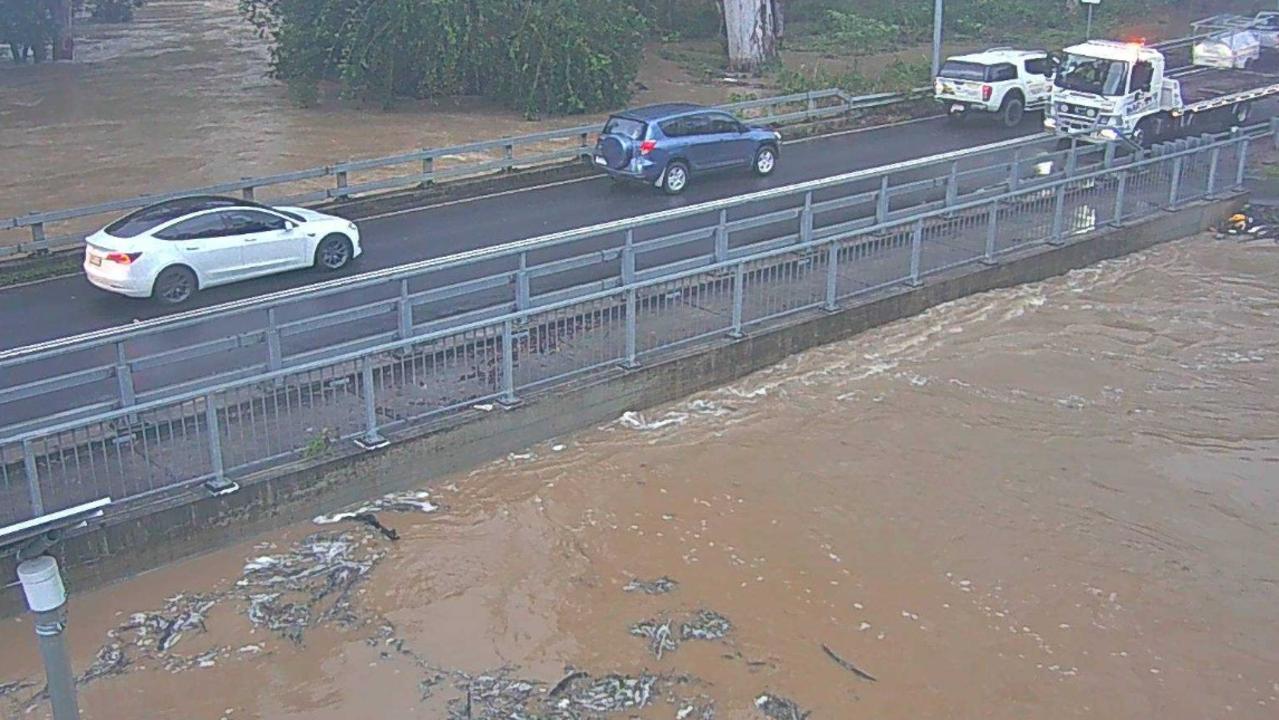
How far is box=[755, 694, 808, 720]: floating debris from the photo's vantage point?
9141mm

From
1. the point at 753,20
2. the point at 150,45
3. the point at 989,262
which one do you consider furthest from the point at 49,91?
the point at 989,262

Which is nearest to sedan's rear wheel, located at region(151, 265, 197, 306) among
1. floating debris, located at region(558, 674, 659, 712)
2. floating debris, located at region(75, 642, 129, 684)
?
floating debris, located at region(75, 642, 129, 684)

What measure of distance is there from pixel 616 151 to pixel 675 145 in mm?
996

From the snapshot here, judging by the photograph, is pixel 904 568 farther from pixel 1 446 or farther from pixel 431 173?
pixel 431 173

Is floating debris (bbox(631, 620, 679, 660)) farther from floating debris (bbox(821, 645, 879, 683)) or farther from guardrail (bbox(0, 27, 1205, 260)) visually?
guardrail (bbox(0, 27, 1205, 260))

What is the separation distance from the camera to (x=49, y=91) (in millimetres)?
40625

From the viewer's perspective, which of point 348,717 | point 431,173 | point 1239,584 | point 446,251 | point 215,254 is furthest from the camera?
point 431,173

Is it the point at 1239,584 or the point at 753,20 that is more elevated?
the point at 753,20

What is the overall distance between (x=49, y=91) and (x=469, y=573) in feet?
116

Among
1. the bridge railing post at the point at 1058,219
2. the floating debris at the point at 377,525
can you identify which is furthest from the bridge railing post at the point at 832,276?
the floating debris at the point at 377,525

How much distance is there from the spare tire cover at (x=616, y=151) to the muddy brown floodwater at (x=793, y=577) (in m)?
7.82

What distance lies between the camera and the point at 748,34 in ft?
129

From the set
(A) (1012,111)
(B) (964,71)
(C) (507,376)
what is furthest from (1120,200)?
(C) (507,376)

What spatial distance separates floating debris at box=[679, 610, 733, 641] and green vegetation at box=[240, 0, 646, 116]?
74.8ft
